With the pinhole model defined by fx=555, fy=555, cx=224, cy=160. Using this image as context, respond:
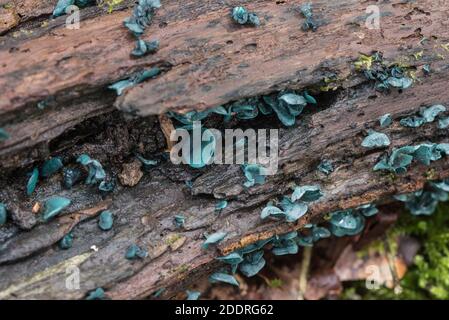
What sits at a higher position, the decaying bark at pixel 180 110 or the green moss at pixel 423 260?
the decaying bark at pixel 180 110

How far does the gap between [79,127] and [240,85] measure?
3.32ft

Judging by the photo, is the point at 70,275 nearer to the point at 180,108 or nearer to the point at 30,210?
the point at 30,210

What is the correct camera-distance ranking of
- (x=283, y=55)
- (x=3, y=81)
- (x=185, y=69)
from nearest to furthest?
(x=3, y=81), (x=185, y=69), (x=283, y=55)

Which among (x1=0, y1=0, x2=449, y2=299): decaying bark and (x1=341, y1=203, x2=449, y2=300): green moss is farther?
(x1=341, y1=203, x2=449, y2=300): green moss

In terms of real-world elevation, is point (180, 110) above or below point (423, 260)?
above

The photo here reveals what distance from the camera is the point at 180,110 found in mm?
3170

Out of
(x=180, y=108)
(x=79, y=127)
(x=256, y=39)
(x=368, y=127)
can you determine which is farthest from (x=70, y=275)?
(x=368, y=127)

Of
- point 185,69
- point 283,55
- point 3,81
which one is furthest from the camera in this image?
point 283,55

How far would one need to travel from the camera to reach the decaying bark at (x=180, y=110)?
315 cm

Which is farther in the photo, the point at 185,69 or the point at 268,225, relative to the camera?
the point at 268,225

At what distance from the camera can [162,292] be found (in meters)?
3.44

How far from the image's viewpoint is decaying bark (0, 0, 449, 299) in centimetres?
315

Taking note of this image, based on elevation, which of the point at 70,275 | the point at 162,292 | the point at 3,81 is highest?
the point at 3,81

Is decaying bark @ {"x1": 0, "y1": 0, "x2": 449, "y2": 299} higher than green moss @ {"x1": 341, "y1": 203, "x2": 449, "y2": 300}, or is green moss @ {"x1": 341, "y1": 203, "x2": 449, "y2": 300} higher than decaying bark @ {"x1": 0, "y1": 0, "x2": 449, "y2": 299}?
decaying bark @ {"x1": 0, "y1": 0, "x2": 449, "y2": 299}
